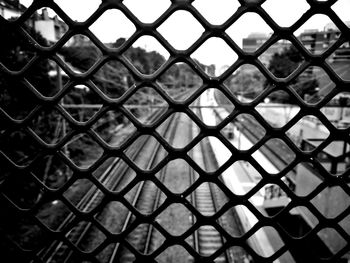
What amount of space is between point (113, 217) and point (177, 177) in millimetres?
4395

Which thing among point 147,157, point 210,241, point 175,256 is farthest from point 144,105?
point 147,157

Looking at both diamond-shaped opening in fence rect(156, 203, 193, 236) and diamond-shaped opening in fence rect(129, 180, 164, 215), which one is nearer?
diamond-shaped opening in fence rect(156, 203, 193, 236)

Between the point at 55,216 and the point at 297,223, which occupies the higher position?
the point at 55,216

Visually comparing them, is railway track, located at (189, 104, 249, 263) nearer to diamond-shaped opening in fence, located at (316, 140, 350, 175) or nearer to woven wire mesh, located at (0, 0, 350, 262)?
diamond-shaped opening in fence, located at (316, 140, 350, 175)

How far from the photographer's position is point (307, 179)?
24.2 ft

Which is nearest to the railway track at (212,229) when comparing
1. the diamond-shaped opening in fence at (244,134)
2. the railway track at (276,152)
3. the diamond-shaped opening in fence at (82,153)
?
the railway track at (276,152)

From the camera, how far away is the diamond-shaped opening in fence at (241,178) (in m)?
11.1

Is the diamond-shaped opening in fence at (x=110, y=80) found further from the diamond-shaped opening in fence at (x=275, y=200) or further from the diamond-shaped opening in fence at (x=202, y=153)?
the diamond-shaped opening in fence at (x=275, y=200)

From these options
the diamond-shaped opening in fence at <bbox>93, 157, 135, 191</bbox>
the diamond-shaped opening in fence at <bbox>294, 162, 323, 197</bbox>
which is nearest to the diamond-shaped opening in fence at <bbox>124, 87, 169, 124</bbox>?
the diamond-shaped opening in fence at <bbox>93, 157, 135, 191</bbox>

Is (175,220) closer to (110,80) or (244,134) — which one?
(110,80)

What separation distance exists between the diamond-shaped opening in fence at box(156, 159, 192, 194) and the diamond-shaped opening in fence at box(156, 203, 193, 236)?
1.55 meters

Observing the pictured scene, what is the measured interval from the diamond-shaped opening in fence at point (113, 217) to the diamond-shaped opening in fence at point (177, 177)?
2336 mm

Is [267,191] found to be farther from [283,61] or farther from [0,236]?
[0,236]

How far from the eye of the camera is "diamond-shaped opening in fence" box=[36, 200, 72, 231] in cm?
811
